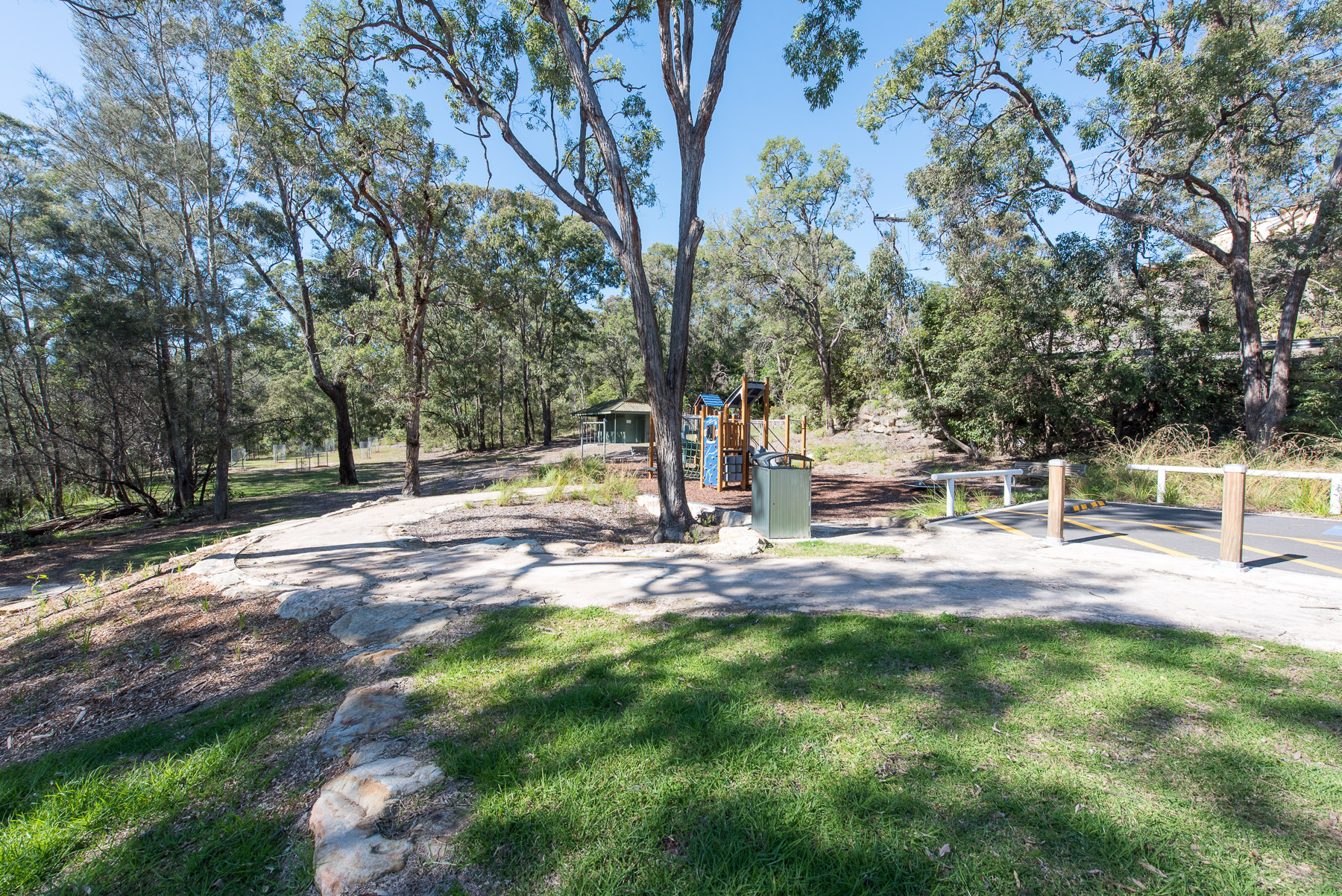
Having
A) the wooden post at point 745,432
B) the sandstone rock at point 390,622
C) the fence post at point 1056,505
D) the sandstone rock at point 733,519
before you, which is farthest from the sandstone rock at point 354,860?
the wooden post at point 745,432

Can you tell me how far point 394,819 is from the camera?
2174 mm

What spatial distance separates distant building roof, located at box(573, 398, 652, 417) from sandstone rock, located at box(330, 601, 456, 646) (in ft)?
84.0

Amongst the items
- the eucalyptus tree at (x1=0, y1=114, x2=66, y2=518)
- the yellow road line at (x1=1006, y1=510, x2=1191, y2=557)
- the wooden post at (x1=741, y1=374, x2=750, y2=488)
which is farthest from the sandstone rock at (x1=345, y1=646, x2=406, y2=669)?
the eucalyptus tree at (x1=0, y1=114, x2=66, y2=518)

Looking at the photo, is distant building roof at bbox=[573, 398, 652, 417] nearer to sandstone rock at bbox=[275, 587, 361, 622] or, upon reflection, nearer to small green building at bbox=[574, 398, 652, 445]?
small green building at bbox=[574, 398, 652, 445]

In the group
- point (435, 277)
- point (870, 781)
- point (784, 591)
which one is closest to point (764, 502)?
point (784, 591)

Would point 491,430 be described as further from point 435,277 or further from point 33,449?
point 435,277

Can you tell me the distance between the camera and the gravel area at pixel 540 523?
8180 mm

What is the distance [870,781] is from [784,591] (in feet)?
9.30

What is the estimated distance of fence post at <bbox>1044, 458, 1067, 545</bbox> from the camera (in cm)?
669

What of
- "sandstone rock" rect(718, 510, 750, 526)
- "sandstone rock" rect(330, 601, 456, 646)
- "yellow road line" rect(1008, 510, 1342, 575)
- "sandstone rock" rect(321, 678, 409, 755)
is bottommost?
"sandstone rock" rect(718, 510, 750, 526)

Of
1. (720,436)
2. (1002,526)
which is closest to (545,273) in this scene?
(720,436)

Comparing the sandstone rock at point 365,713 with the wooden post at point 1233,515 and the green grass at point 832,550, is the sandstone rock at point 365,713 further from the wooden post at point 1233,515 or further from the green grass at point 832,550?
the wooden post at point 1233,515

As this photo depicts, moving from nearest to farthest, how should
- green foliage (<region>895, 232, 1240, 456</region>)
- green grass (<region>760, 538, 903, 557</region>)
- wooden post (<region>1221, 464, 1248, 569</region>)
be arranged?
wooden post (<region>1221, 464, 1248, 569</region>) → green grass (<region>760, 538, 903, 557</region>) → green foliage (<region>895, 232, 1240, 456</region>)

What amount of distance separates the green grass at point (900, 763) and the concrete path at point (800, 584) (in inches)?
28.8
